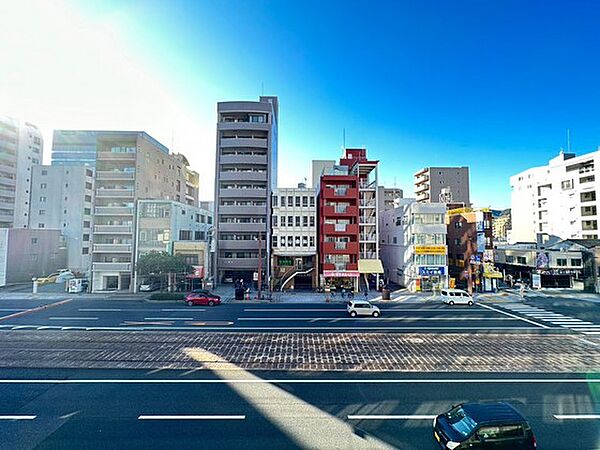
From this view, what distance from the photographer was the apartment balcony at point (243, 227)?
49.4 meters

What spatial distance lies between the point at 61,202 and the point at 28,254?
13.9 meters

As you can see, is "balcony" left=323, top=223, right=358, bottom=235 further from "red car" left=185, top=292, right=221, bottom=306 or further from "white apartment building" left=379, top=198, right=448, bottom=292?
"red car" left=185, top=292, right=221, bottom=306

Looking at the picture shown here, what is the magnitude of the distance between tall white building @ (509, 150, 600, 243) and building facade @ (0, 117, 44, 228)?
328 feet

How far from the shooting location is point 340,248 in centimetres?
4200

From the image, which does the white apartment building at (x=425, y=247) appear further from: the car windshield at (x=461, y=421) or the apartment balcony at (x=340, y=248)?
the car windshield at (x=461, y=421)

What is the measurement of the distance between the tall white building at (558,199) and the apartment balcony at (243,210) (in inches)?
1818

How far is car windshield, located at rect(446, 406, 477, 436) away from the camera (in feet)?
26.4

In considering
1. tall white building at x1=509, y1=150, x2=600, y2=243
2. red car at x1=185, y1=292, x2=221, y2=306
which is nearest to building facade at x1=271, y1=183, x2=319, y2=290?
red car at x1=185, y1=292, x2=221, y2=306

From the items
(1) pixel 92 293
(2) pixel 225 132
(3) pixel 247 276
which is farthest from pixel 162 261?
(2) pixel 225 132

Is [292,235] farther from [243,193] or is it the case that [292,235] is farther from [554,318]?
[554,318]

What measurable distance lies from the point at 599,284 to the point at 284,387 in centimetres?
5157

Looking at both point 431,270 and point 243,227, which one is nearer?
point 431,270

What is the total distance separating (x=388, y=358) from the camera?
16.0m

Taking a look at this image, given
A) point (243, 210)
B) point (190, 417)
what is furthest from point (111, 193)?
point (190, 417)
